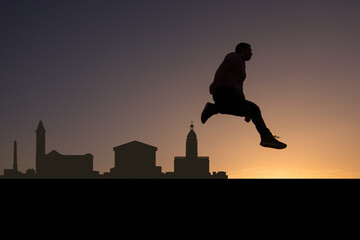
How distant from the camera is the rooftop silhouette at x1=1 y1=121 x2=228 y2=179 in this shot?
7037 inches

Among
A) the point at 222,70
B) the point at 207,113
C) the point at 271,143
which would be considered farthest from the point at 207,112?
the point at 271,143

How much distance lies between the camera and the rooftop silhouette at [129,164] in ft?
586

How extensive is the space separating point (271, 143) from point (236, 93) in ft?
3.81

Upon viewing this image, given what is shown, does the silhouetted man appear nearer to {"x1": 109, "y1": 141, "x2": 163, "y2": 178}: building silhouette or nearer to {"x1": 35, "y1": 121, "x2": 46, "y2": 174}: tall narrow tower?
{"x1": 109, "y1": 141, "x2": 163, "y2": 178}: building silhouette

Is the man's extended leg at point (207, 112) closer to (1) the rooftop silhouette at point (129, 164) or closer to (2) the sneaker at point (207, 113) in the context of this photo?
(2) the sneaker at point (207, 113)

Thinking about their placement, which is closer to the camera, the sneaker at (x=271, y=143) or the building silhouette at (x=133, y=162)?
the sneaker at (x=271, y=143)

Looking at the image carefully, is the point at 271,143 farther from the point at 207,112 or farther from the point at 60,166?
the point at 60,166

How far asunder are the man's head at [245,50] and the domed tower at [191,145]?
6638 inches

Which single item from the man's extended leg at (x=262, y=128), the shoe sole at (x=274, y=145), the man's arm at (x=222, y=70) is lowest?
the shoe sole at (x=274, y=145)

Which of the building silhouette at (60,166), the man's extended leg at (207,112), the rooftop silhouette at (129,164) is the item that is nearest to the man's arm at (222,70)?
the man's extended leg at (207,112)

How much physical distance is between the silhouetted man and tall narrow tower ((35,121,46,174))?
182847mm
